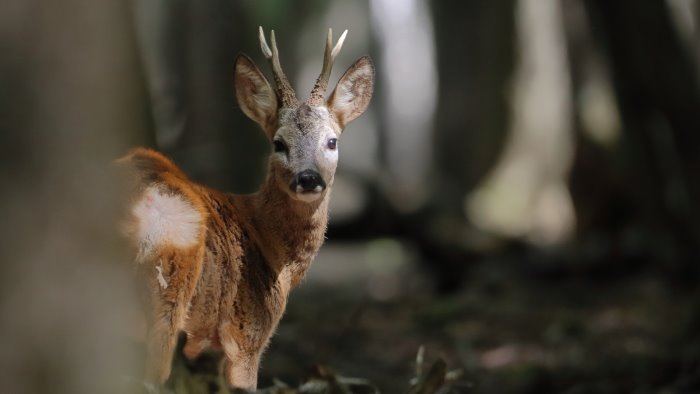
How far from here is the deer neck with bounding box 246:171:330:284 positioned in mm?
5473

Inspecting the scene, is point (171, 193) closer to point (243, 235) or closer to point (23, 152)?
point (243, 235)

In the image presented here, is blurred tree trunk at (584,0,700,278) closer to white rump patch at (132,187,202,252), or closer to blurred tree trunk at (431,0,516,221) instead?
blurred tree trunk at (431,0,516,221)

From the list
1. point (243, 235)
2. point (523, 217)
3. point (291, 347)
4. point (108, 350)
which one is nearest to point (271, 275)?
point (243, 235)

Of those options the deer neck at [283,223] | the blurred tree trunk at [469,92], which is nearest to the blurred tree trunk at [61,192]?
the deer neck at [283,223]

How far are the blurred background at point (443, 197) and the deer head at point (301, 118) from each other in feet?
1.69

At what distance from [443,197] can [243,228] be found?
14.3 m

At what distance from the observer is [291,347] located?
29.9 feet

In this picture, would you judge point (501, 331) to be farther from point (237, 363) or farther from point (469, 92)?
point (469, 92)

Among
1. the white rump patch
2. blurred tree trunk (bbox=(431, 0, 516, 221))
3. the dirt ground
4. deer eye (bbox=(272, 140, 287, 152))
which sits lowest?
the dirt ground

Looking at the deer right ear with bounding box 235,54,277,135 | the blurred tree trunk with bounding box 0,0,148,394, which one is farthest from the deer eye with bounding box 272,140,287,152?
the blurred tree trunk with bounding box 0,0,148,394

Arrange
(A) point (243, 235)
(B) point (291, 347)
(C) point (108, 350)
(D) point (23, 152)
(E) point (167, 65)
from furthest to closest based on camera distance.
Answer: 1. (E) point (167, 65)
2. (B) point (291, 347)
3. (A) point (243, 235)
4. (C) point (108, 350)
5. (D) point (23, 152)

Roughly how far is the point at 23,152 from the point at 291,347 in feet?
19.4

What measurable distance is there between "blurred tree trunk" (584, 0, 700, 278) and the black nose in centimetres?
951

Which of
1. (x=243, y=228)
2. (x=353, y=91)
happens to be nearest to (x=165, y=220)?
(x=243, y=228)
